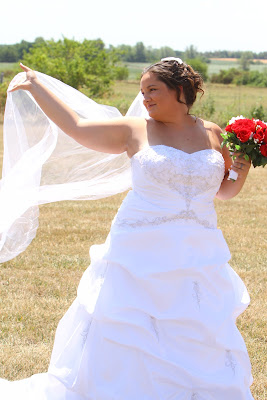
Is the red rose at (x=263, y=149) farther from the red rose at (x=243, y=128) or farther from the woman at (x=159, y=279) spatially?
the woman at (x=159, y=279)

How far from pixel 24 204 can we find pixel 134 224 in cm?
99

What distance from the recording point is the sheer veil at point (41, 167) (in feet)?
14.1

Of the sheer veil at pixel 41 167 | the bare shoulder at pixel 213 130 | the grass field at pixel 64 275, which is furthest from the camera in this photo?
the grass field at pixel 64 275

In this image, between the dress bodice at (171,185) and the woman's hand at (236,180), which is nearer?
the dress bodice at (171,185)

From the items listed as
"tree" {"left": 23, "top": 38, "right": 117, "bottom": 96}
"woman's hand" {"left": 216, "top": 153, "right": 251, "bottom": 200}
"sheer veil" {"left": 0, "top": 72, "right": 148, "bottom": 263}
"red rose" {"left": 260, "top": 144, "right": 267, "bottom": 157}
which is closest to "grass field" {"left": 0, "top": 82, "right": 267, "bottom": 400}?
"sheer veil" {"left": 0, "top": 72, "right": 148, "bottom": 263}

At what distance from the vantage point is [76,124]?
3.75m

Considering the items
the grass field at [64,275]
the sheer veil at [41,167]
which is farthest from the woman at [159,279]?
the grass field at [64,275]

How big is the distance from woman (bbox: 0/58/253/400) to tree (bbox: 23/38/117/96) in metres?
23.4

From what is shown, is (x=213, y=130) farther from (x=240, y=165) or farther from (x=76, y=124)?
(x=76, y=124)

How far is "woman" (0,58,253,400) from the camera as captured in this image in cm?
363

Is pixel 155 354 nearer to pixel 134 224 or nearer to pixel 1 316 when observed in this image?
pixel 134 224

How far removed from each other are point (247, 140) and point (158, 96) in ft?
2.19

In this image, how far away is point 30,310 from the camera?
5.59m

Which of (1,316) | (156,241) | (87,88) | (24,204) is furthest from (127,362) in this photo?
(87,88)
